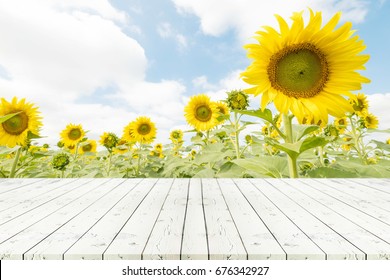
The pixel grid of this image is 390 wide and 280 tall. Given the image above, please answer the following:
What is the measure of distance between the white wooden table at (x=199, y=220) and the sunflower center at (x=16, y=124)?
163cm

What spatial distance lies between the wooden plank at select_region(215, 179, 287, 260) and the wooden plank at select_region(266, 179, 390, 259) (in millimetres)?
285

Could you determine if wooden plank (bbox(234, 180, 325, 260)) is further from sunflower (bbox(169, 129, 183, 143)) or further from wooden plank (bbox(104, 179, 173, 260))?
sunflower (bbox(169, 129, 183, 143))

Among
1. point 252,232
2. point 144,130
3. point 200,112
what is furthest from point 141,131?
point 252,232

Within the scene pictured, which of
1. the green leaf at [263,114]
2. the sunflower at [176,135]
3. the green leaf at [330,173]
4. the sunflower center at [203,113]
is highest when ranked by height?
the sunflower center at [203,113]

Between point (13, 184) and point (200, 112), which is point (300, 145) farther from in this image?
point (200, 112)

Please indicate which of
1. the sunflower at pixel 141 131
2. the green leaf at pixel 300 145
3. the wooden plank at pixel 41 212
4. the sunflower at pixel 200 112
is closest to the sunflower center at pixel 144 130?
the sunflower at pixel 141 131

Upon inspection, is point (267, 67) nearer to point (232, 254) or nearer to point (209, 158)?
point (209, 158)

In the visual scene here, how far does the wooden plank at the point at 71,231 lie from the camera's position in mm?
1135

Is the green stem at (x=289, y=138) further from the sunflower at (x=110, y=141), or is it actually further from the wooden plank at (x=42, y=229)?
the sunflower at (x=110, y=141)

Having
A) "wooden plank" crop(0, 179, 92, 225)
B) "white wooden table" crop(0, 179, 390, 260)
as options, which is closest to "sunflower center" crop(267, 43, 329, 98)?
"white wooden table" crop(0, 179, 390, 260)

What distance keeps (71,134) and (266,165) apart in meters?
4.59

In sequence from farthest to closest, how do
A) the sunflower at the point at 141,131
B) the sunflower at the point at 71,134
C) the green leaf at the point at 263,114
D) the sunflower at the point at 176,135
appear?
the sunflower at the point at 71,134, the sunflower at the point at 176,135, the sunflower at the point at 141,131, the green leaf at the point at 263,114

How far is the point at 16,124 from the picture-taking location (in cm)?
394

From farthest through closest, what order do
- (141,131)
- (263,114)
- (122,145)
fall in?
1. (141,131)
2. (122,145)
3. (263,114)
